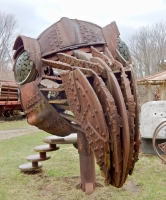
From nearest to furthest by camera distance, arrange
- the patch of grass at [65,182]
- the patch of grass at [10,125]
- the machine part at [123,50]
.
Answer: the machine part at [123,50] < the patch of grass at [65,182] < the patch of grass at [10,125]

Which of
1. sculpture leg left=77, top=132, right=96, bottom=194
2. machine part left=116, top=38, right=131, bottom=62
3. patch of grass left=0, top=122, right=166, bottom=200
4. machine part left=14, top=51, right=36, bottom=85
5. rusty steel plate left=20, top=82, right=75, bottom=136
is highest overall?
machine part left=116, top=38, right=131, bottom=62

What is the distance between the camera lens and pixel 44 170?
5773 mm

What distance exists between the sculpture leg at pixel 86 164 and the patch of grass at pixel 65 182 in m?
0.13

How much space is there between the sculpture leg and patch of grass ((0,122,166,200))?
0.41ft

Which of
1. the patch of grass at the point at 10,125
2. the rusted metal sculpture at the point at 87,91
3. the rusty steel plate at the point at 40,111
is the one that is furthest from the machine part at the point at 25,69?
the patch of grass at the point at 10,125

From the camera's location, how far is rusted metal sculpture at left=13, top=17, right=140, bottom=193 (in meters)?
2.69

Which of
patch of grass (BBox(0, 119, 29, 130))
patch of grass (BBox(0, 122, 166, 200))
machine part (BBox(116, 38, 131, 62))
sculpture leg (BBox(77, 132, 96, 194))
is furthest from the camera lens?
patch of grass (BBox(0, 119, 29, 130))

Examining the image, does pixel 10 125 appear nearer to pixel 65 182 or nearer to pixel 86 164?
pixel 65 182

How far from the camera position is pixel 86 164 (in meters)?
4.19

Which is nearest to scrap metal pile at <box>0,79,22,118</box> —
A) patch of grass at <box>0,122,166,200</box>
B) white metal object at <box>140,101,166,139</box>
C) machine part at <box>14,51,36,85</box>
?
patch of grass at <box>0,122,166,200</box>

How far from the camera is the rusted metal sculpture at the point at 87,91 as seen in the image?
2.69 m

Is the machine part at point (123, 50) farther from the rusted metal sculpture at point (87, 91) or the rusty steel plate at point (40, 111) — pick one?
the rusty steel plate at point (40, 111)

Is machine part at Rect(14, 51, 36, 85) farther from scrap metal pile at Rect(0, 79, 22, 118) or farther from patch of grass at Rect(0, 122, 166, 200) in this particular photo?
scrap metal pile at Rect(0, 79, 22, 118)

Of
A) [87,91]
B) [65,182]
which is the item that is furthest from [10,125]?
[87,91]
